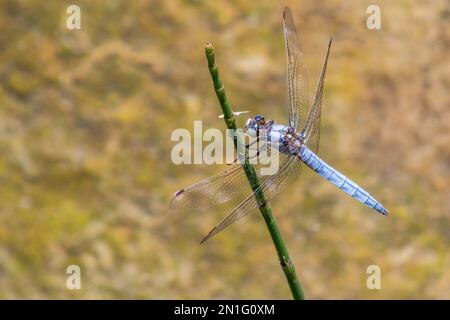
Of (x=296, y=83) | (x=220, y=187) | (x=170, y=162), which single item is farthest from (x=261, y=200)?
(x=170, y=162)

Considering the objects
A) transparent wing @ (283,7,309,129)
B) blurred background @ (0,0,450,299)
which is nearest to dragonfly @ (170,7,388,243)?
transparent wing @ (283,7,309,129)

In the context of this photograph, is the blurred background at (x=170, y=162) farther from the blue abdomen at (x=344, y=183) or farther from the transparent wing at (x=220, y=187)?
the transparent wing at (x=220, y=187)

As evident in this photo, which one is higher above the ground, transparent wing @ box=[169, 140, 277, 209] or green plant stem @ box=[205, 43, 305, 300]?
transparent wing @ box=[169, 140, 277, 209]

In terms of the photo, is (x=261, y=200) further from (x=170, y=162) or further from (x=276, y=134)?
(x=170, y=162)

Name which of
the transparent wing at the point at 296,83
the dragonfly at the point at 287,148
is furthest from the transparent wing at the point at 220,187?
the transparent wing at the point at 296,83

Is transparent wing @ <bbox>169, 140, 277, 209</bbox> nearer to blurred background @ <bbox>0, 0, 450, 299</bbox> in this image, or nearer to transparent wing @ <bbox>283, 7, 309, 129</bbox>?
transparent wing @ <bbox>283, 7, 309, 129</bbox>
